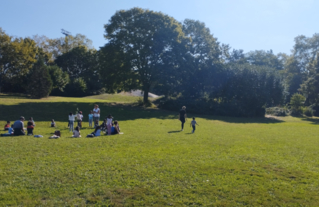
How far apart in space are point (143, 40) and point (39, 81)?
16.8m

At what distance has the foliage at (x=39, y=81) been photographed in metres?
37.9

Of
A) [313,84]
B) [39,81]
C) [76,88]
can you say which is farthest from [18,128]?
[313,84]

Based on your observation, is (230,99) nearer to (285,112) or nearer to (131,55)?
(285,112)

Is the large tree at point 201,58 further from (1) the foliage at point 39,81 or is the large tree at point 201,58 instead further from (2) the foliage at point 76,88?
(2) the foliage at point 76,88

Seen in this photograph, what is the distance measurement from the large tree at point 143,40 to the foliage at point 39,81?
903cm

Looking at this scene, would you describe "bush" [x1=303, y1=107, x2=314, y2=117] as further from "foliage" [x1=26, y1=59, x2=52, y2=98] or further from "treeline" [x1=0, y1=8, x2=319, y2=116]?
"foliage" [x1=26, y1=59, x2=52, y2=98]

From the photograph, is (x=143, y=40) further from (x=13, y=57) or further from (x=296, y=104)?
(x=296, y=104)

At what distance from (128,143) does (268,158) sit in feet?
24.0

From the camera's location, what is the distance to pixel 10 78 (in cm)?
4809

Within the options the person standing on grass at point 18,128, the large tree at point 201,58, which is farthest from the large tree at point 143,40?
the person standing on grass at point 18,128

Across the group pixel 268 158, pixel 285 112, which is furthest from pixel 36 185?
pixel 285 112

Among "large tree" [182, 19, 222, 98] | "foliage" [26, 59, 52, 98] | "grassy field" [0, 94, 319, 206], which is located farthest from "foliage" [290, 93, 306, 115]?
"foliage" [26, 59, 52, 98]

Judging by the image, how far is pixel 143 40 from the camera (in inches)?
1533

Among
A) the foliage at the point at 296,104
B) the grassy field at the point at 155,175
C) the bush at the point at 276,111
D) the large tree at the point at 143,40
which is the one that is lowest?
the grassy field at the point at 155,175
